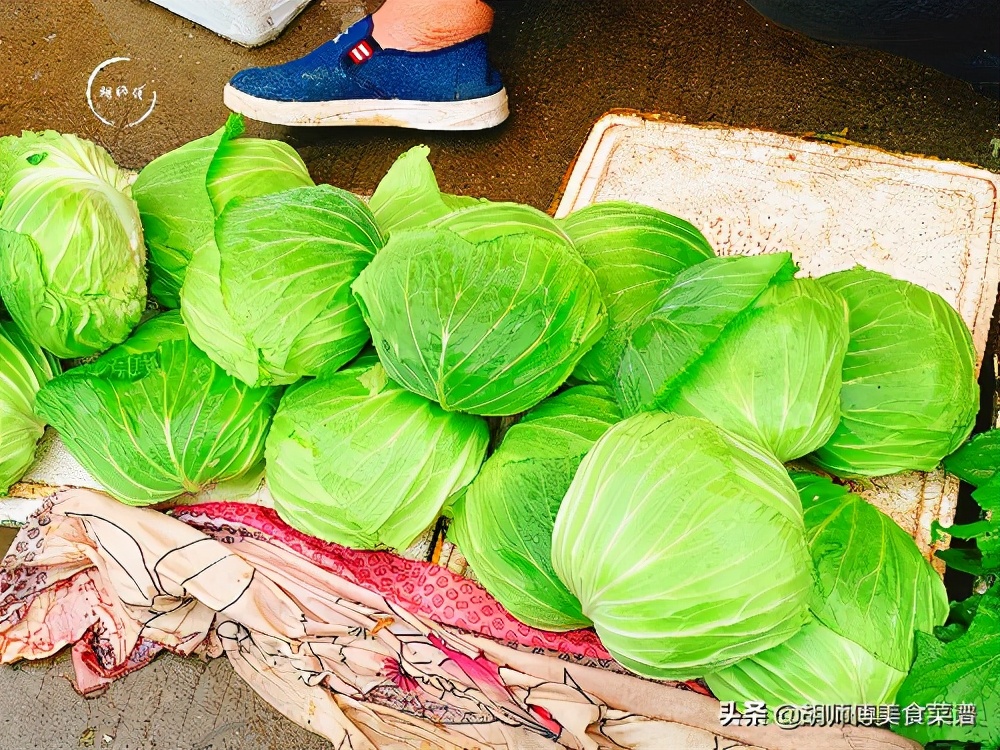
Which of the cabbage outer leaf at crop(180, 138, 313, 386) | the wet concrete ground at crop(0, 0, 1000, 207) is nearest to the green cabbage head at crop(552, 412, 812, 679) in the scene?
the cabbage outer leaf at crop(180, 138, 313, 386)

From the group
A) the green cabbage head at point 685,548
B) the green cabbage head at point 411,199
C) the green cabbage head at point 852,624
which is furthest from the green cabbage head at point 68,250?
the green cabbage head at point 852,624

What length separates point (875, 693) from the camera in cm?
143

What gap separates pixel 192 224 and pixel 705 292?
1279 millimetres

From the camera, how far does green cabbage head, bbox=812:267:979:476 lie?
1580 millimetres

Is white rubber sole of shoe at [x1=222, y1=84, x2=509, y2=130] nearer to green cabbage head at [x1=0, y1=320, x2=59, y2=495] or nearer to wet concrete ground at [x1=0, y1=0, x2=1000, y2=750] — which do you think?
wet concrete ground at [x1=0, y1=0, x2=1000, y2=750]

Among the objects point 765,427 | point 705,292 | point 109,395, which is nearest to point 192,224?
point 109,395

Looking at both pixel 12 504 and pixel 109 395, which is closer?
pixel 109 395

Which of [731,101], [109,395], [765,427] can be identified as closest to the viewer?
[765,427]

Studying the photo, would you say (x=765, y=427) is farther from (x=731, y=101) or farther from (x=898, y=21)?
(x=731, y=101)

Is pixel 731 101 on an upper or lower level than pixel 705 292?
lower

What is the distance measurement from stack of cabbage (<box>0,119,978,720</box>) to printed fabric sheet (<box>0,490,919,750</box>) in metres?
0.14

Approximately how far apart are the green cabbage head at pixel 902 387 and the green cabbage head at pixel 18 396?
2.01 metres

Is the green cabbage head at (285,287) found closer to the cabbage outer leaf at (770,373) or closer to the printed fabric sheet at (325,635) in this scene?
the printed fabric sheet at (325,635)

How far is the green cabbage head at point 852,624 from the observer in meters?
1.42
